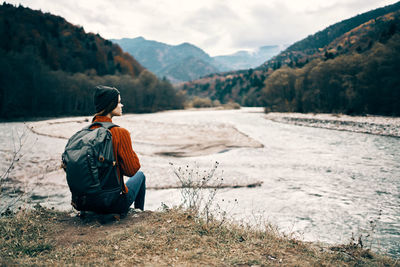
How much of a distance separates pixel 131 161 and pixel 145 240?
1142 millimetres

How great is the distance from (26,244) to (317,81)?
56.1m

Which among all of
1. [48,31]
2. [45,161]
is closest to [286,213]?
[45,161]

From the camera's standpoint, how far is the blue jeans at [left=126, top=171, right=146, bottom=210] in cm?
419

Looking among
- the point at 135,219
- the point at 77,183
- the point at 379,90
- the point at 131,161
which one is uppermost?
the point at 379,90

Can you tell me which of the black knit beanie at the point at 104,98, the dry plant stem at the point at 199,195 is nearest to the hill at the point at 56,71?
the dry plant stem at the point at 199,195

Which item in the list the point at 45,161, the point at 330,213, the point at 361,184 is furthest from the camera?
the point at 45,161

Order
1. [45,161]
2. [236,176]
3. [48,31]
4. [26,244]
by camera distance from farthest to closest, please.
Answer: [48,31] → [45,161] → [236,176] → [26,244]

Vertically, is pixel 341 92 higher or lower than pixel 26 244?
Answer: higher

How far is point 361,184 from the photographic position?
400 inches

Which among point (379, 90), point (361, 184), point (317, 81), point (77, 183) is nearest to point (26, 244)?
point (77, 183)

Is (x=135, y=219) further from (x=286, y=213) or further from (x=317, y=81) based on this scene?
(x=317, y=81)

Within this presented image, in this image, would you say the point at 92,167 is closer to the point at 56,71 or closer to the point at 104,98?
the point at 104,98

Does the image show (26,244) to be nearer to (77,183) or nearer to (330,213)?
(77,183)

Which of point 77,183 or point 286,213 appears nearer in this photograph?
point 77,183
